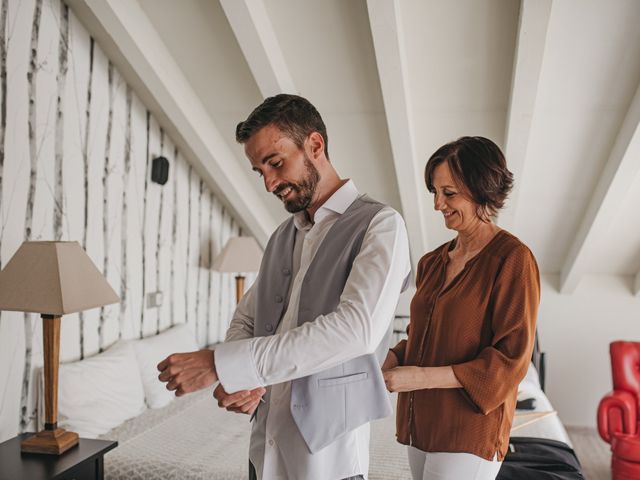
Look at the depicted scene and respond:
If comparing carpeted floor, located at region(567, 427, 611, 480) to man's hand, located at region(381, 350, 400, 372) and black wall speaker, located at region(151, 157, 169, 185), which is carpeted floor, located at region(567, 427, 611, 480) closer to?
man's hand, located at region(381, 350, 400, 372)

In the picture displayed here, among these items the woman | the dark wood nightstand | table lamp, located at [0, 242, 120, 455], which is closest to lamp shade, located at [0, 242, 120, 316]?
table lamp, located at [0, 242, 120, 455]

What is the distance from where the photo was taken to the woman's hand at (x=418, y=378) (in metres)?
1.30

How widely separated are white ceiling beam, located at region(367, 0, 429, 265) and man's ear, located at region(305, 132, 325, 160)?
1271 mm

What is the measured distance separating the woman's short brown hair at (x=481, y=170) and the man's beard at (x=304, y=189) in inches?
13.5

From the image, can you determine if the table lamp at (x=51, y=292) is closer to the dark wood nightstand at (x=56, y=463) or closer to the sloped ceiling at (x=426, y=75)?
the dark wood nightstand at (x=56, y=463)

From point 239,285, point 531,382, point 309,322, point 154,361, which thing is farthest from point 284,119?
point 239,285

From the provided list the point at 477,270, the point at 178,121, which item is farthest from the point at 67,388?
the point at 477,270

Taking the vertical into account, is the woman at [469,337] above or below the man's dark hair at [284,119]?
below

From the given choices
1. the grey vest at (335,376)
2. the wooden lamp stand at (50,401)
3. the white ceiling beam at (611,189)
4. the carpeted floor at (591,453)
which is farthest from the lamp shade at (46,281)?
the carpeted floor at (591,453)

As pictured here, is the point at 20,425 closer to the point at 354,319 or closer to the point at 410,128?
the point at 354,319

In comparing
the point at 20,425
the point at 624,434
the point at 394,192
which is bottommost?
the point at 624,434

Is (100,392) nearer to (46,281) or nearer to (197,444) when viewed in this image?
(197,444)

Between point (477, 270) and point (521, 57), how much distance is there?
4.80 feet

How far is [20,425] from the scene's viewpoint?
8.04ft
